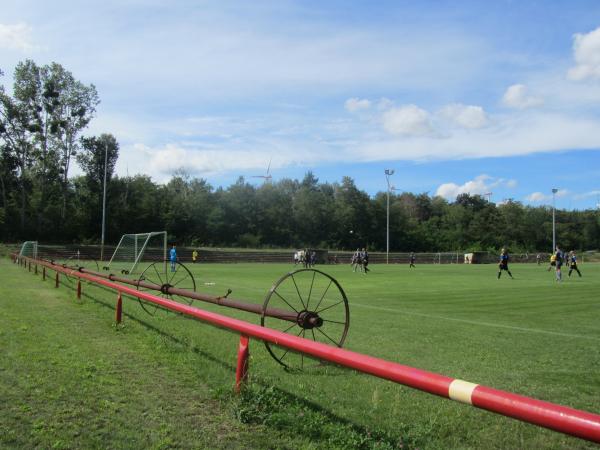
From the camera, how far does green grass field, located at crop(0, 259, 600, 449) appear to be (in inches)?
160

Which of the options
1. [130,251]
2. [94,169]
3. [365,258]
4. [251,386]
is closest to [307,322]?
[251,386]

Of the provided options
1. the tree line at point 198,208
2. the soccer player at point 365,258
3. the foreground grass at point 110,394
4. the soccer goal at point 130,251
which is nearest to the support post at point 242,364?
the foreground grass at point 110,394

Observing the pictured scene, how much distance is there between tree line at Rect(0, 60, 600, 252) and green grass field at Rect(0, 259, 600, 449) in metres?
61.3

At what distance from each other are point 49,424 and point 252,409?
165 centimetres

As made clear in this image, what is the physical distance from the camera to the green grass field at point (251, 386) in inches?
160

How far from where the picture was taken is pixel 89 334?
8250 mm

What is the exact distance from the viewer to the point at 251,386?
5.02 meters

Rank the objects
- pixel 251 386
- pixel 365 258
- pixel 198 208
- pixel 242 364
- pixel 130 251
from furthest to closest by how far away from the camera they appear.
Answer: pixel 198 208 < pixel 365 258 < pixel 130 251 < pixel 251 386 < pixel 242 364

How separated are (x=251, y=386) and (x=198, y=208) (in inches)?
3343

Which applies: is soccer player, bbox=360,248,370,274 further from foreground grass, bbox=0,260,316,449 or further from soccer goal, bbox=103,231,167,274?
foreground grass, bbox=0,260,316,449

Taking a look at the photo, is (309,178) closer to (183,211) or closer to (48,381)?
(183,211)

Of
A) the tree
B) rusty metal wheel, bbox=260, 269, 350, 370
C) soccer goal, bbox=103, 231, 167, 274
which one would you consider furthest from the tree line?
rusty metal wheel, bbox=260, 269, 350, 370

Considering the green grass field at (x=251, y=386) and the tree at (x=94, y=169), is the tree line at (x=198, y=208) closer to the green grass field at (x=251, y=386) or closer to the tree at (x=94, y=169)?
the tree at (x=94, y=169)

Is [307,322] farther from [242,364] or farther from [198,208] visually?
[198,208]
